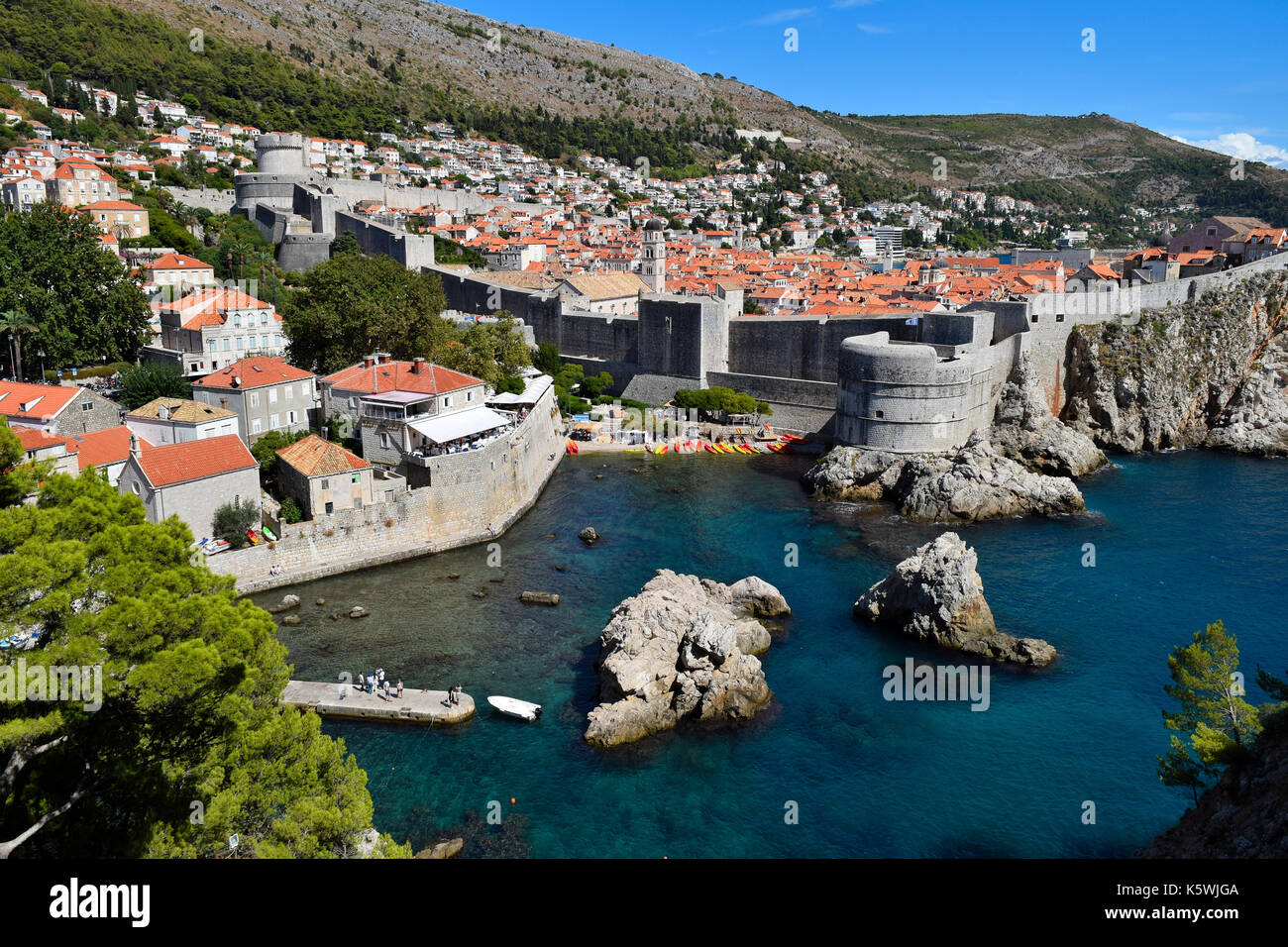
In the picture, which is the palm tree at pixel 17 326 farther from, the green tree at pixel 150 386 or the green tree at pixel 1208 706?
the green tree at pixel 1208 706

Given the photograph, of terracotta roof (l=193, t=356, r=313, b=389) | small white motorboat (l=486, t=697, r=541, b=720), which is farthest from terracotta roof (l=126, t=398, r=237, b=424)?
small white motorboat (l=486, t=697, r=541, b=720)

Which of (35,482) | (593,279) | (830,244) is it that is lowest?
(35,482)

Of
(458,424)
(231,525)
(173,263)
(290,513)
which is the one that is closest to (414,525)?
(290,513)

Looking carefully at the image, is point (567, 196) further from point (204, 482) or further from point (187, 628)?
point (187, 628)

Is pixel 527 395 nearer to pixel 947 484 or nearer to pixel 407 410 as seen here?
pixel 407 410

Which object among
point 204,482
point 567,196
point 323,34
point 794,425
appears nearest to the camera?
point 204,482

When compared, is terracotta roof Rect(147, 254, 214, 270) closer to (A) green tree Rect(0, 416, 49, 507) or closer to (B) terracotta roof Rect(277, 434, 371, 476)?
(B) terracotta roof Rect(277, 434, 371, 476)

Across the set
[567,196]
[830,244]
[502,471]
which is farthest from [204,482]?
[830,244]
